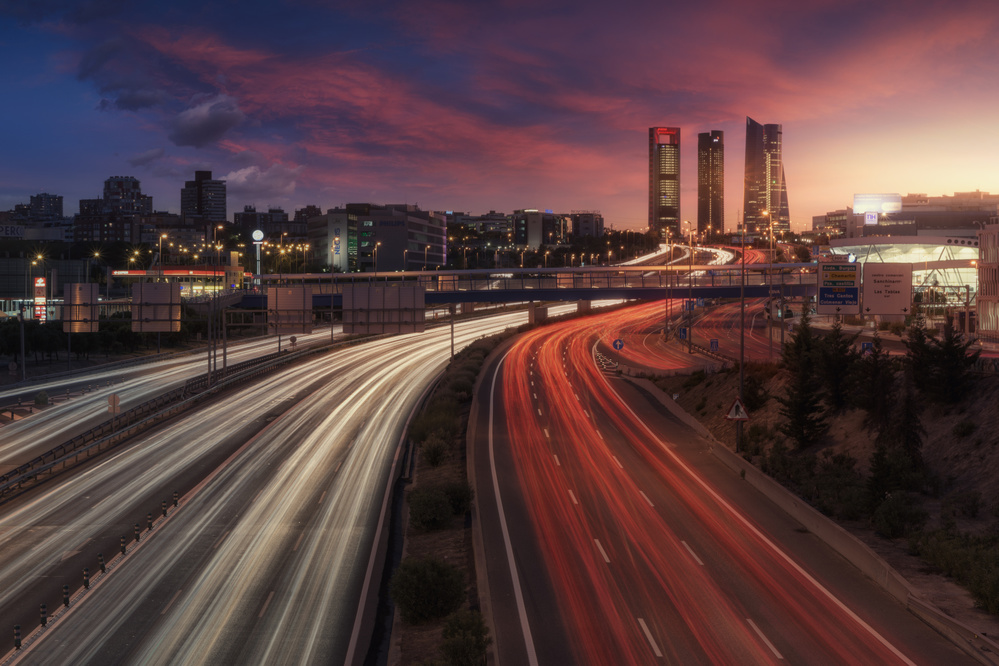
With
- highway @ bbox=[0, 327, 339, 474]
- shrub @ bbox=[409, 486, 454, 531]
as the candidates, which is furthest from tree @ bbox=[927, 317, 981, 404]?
highway @ bbox=[0, 327, 339, 474]

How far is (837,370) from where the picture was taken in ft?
122

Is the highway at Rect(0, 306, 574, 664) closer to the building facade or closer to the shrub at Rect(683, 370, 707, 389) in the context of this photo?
the shrub at Rect(683, 370, 707, 389)

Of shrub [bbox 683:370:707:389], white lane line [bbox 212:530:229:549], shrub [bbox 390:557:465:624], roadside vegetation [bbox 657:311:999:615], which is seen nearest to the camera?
shrub [bbox 390:557:465:624]

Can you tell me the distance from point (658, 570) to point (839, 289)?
27.2 meters

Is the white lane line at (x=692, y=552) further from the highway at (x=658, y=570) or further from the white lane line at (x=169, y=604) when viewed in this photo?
the white lane line at (x=169, y=604)

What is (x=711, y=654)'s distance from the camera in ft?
54.3

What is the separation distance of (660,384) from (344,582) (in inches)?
1527

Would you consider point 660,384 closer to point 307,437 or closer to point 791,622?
point 307,437

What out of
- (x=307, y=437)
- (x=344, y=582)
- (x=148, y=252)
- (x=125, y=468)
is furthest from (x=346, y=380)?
(x=148, y=252)

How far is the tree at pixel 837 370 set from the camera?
36812mm

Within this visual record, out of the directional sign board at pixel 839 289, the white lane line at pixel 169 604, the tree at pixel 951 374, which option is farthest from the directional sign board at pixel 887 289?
the white lane line at pixel 169 604

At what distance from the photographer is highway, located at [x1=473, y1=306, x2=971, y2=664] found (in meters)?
17.0

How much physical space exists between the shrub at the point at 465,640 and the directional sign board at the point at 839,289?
32.7 m

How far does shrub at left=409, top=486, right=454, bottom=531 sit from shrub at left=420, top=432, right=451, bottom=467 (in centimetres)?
914
